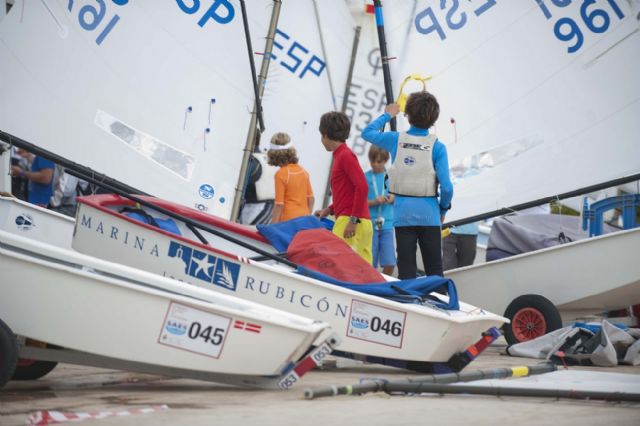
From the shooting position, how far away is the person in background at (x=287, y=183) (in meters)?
6.09

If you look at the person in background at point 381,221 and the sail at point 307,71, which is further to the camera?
the sail at point 307,71

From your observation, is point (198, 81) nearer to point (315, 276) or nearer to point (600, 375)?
point (315, 276)

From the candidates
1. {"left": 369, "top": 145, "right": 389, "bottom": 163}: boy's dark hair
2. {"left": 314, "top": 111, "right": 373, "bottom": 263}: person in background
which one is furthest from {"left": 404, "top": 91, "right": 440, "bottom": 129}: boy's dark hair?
{"left": 369, "top": 145, "right": 389, "bottom": 163}: boy's dark hair

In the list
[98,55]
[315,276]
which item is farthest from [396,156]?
[98,55]

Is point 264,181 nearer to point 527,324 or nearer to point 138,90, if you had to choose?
point 138,90

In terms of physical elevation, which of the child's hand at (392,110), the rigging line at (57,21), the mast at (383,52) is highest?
the mast at (383,52)

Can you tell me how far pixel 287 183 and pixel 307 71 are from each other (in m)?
1.11

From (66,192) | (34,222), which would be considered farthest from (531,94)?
(66,192)

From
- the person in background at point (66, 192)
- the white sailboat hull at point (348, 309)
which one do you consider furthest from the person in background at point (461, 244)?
the white sailboat hull at point (348, 309)

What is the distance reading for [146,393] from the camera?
3506 mm

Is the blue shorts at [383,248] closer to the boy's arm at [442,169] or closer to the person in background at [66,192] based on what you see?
the boy's arm at [442,169]

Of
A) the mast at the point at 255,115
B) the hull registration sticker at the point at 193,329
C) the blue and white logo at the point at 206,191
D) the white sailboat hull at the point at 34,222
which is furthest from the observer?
the mast at the point at 255,115

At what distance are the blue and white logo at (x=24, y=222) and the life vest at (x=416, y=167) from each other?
7.27 feet

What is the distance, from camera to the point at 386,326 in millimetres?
4250
